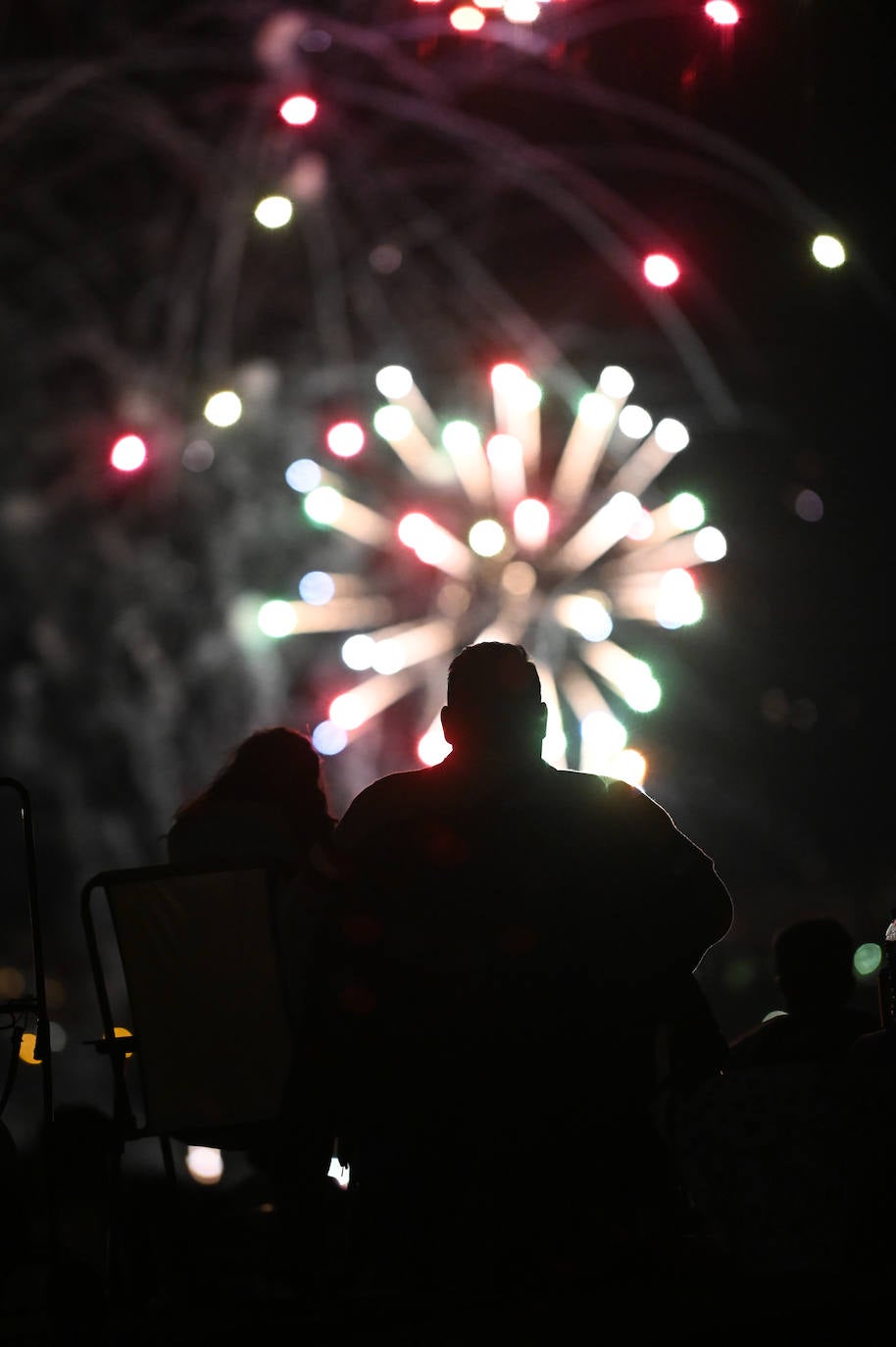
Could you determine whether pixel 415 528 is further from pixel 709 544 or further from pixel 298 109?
pixel 298 109

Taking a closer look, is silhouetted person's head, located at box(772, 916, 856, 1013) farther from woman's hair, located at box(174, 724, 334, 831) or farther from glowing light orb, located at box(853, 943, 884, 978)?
glowing light orb, located at box(853, 943, 884, 978)

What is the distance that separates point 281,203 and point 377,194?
832 millimetres

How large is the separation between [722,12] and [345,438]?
689 centimetres

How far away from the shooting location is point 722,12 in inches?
368

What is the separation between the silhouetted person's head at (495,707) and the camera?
256cm

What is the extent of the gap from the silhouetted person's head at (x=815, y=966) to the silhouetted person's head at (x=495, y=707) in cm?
105

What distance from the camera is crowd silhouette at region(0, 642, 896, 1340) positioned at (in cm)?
231

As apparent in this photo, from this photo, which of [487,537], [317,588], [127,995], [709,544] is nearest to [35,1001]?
[127,995]

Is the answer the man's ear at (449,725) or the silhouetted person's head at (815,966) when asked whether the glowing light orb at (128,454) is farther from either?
the man's ear at (449,725)

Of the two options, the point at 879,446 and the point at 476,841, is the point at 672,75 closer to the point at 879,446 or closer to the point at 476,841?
the point at 879,446

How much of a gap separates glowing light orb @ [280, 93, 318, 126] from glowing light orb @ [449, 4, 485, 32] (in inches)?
72.2

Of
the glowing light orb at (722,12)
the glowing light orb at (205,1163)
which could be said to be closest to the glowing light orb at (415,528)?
the glowing light orb at (205,1163)

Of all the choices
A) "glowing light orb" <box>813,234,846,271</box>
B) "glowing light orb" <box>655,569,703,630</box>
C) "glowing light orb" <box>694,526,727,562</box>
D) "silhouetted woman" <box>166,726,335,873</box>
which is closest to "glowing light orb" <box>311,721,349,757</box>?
"glowing light orb" <box>655,569,703,630</box>

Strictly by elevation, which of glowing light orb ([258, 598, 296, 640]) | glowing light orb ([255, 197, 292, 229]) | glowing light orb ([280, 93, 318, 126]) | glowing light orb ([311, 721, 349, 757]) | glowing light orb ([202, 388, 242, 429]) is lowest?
glowing light orb ([311, 721, 349, 757])
